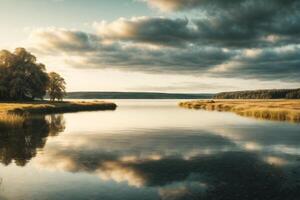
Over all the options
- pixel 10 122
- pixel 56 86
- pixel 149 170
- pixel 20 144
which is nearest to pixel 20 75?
pixel 56 86

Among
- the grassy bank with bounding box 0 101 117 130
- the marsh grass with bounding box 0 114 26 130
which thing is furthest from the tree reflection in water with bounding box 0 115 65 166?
the grassy bank with bounding box 0 101 117 130

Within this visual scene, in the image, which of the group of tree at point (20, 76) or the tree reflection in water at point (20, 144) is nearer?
the tree reflection in water at point (20, 144)

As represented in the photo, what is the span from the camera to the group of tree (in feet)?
315

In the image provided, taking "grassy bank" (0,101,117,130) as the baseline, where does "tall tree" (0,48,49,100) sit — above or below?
above

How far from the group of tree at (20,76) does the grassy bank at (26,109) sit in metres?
5.72

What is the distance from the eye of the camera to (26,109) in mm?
72125

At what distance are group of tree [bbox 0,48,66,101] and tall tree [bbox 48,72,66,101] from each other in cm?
876

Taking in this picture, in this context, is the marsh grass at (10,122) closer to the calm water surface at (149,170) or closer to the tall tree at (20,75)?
the calm water surface at (149,170)

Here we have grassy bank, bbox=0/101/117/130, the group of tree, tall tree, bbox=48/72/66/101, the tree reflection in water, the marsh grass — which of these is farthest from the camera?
tall tree, bbox=48/72/66/101

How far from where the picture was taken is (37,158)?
84.6ft

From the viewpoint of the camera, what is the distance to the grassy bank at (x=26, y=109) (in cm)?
4712

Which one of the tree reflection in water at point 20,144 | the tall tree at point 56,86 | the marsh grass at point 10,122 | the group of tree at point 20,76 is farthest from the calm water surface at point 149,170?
the tall tree at point 56,86

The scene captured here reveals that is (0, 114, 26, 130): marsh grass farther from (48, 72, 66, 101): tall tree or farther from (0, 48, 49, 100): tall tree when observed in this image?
(48, 72, 66, 101): tall tree

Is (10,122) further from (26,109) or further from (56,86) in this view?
(56,86)
